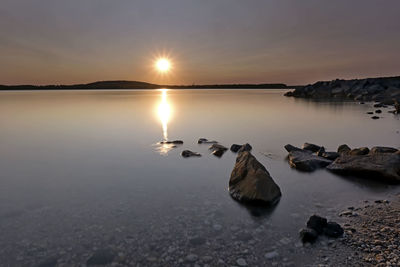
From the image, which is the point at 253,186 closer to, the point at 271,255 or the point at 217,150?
the point at 271,255

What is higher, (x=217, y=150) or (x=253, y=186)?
(x=253, y=186)

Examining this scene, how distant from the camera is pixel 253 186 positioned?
25.1 ft

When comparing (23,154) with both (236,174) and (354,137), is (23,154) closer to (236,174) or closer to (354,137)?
(236,174)

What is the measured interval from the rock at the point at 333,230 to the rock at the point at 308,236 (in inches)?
11.9

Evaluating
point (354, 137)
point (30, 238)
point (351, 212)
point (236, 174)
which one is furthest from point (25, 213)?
point (354, 137)

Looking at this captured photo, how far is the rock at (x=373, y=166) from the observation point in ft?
29.0

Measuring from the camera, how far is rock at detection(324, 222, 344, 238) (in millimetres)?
5539

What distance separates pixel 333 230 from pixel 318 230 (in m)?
0.32

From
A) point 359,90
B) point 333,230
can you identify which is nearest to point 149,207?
point 333,230

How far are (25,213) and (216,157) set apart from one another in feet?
27.2

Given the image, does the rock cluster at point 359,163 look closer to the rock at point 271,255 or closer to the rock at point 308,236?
the rock at point 308,236

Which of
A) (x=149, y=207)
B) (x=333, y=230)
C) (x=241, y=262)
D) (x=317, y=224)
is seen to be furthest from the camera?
(x=149, y=207)

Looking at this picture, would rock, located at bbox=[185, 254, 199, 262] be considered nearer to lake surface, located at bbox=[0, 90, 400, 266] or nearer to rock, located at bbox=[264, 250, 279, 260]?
lake surface, located at bbox=[0, 90, 400, 266]

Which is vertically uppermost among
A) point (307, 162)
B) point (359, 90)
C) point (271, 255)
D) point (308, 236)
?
point (359, 90)
